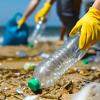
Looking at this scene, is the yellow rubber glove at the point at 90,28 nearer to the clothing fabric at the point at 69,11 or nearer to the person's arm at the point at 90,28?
the person's arm at the point at 90,28

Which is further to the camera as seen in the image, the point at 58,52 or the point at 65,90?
the point at 58,52

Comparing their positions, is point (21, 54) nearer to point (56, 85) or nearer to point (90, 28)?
point (56, 85)

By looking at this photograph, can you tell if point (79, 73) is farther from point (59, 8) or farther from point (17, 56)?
point (17, 56)

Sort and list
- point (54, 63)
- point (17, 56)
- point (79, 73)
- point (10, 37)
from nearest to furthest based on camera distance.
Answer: point (54, 63) → point (79, 73) → point (17, 56) → point (10, 37)

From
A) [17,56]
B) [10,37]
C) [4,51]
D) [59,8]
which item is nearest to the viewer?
[59,8]

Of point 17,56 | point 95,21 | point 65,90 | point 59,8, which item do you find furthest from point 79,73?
point 17,56

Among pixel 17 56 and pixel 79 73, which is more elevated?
pixel 79 73

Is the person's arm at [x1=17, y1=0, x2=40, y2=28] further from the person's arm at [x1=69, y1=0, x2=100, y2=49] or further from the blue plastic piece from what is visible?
the person's arm at [x1=69, y1=0, x2=100, y2=49]

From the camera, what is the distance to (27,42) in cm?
892

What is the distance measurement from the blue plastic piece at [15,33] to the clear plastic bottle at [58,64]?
16.6ft

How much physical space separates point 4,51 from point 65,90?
4201 millimetres

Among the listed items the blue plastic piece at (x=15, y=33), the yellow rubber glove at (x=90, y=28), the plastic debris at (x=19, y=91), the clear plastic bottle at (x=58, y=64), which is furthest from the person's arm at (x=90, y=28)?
the blue plastic piece at (x=15, y=33)

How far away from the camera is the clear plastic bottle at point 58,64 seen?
340cm

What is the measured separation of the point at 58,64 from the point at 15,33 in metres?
5.16
